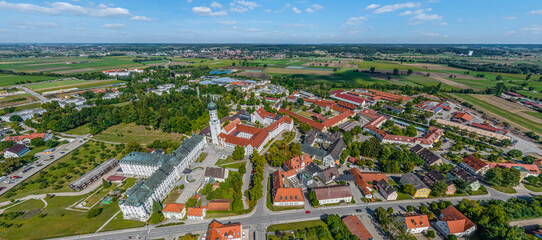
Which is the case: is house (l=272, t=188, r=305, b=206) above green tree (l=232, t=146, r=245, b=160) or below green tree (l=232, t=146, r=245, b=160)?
below

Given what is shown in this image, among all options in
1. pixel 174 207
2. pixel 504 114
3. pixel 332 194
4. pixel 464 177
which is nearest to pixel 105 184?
pixel 174 207

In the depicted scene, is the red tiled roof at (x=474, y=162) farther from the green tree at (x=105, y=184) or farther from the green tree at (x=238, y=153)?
the green tree at (x=105, y=184)

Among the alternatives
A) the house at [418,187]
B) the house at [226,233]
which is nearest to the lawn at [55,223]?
the house at [226,233]

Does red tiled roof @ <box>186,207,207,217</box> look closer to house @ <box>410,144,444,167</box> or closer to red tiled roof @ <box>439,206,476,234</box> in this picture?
red tiled roof @ <box>439,206,476,234</box>

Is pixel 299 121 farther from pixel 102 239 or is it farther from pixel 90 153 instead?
pixel 90 153

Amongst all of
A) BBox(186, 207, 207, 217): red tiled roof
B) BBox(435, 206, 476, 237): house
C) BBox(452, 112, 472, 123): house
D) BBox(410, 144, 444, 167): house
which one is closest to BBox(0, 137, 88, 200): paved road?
BBox(186, 207, 207, 217): red tiled roof

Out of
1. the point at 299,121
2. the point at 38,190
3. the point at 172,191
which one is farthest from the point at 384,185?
the point at 38,190
